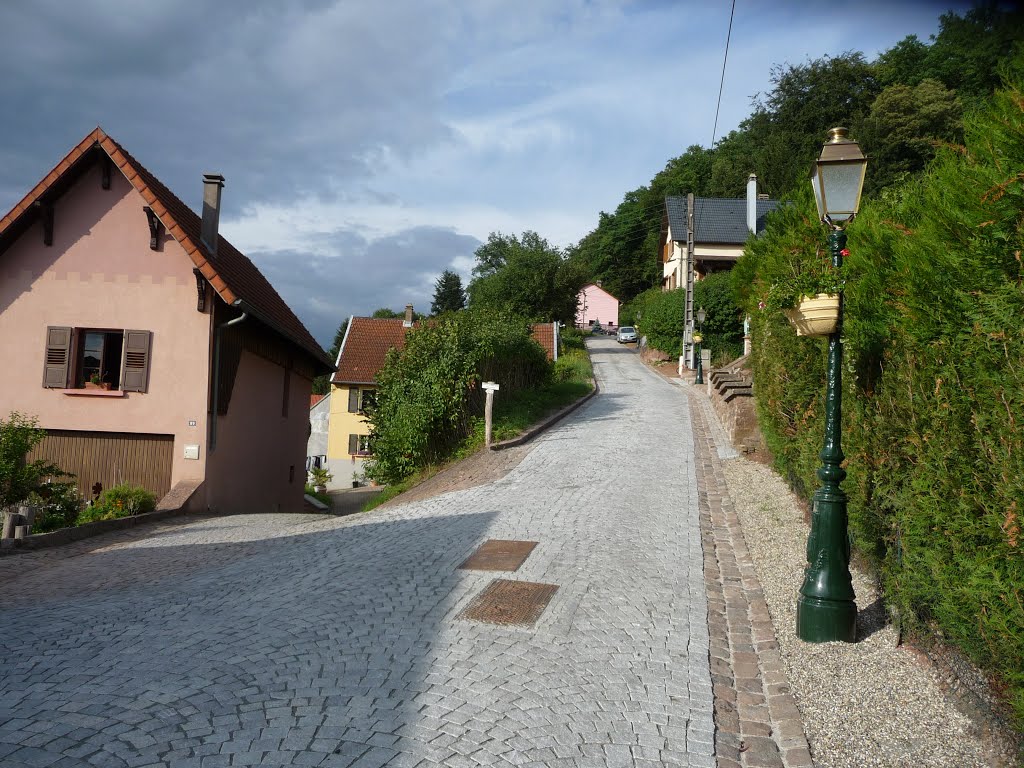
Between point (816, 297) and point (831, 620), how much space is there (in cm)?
248

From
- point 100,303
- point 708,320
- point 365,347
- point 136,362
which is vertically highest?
point 708,320

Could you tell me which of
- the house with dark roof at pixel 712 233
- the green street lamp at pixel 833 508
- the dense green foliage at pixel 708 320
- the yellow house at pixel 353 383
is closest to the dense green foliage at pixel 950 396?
the green street lamp at pixel 833 508

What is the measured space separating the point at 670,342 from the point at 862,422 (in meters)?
33.4

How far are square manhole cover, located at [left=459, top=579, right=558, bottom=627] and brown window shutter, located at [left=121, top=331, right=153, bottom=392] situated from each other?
10777 millimetres

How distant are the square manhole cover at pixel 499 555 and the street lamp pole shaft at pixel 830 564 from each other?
2.99 meters

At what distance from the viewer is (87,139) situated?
1505 cm

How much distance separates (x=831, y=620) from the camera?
19.0ft

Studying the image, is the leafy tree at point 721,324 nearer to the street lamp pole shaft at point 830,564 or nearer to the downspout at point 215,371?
the downspout at point 215,371

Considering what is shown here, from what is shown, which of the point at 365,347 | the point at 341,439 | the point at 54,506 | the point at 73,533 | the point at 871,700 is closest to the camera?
the point at 871,700

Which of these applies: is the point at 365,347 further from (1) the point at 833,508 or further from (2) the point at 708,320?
(1) the point at 833,508

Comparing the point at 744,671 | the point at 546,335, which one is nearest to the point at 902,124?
the point at 546,335

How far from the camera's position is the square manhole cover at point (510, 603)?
20.7 ft

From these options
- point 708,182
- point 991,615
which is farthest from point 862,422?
point 708,182

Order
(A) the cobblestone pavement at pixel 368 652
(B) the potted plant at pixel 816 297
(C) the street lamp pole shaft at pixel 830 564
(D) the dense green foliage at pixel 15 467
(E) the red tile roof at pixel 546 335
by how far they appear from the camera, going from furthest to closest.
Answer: (E) the red tile roof at pixel 546 335
(D) the dense green foliage at pixel 15 467
(B) the potted plant at pixel 816 297
(C) the street lamp pole shaft at pixel 830 564
(A) the cobblestone pavement at pixel 368 652
